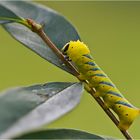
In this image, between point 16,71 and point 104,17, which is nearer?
point 16,71

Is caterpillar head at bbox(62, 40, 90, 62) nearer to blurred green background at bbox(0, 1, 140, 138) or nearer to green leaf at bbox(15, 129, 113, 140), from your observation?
green leaf at bbox(15, 129, 113, 140)

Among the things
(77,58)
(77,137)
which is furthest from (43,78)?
(77,137)

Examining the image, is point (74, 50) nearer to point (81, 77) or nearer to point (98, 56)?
point (81, 77)

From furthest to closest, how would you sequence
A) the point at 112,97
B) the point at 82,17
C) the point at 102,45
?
the point at 82,17 < the point at 102,45 < the point at 112,97

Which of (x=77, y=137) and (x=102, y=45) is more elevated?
(x=77, y=137)

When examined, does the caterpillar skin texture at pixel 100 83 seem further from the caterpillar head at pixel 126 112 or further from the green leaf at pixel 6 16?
the green leaf at pixel 6 16

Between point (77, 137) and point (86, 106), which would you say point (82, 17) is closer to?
point (86, 106)

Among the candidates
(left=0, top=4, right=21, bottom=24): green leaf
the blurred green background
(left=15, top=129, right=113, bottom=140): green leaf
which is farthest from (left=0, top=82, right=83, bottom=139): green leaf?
the blurred green background
